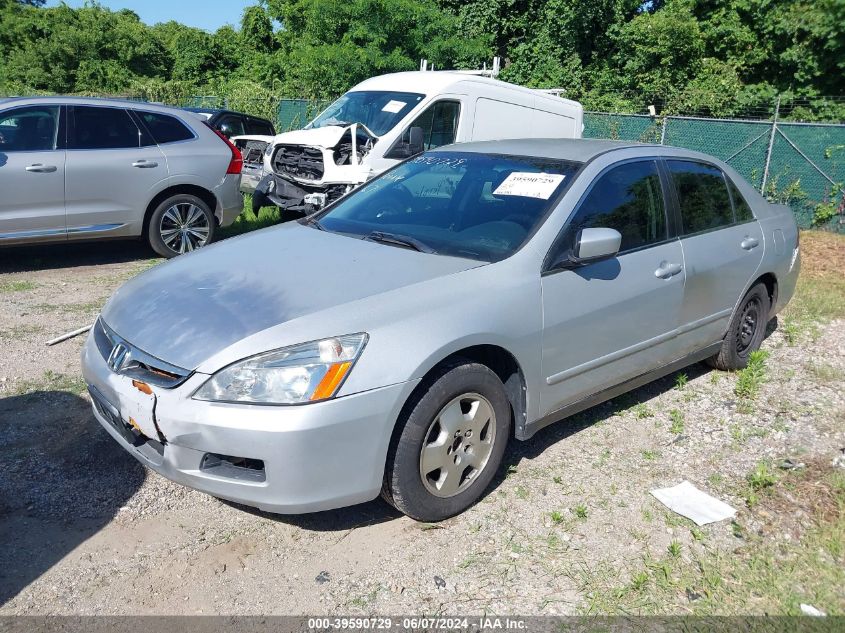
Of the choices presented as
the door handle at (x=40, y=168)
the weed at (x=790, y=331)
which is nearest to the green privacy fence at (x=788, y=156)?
the weed at (x=790, y=331)

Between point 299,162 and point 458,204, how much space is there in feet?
19.8

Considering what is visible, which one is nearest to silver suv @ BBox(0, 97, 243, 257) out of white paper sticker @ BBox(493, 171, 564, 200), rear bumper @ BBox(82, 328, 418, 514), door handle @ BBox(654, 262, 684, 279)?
white paper sticker @ BBox(493, 171, 564, 200)

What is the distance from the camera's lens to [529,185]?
4082mm

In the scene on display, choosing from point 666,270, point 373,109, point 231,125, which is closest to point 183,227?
point 373,109

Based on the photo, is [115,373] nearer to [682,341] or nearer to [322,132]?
[682,341]

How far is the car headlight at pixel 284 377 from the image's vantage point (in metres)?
2.90

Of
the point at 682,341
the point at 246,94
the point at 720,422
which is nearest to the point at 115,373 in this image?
the point at 682,341

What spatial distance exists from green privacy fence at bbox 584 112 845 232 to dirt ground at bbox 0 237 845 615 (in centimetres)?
882

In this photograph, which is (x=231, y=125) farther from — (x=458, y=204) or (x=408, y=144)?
(x=458, y=204)

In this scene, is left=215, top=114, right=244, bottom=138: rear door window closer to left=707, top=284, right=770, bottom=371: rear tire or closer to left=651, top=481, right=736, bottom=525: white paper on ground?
left=707, top=284, right=770, bottom=371: rear tire

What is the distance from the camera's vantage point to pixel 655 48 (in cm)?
2088

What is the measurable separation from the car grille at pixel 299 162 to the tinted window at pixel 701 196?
549cm

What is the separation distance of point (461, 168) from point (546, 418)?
1625mm

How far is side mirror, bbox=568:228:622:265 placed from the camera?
3.71 m
